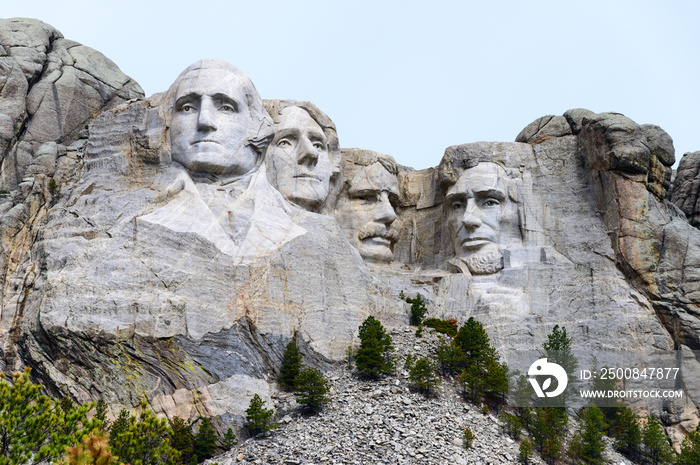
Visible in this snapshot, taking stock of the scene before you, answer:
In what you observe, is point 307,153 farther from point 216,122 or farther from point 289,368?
point 289,368

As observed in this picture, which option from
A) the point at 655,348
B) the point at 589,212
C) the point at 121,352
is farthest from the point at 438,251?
the point at 121,352

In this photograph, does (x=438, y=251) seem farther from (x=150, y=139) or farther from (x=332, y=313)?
(x=150, y=139)

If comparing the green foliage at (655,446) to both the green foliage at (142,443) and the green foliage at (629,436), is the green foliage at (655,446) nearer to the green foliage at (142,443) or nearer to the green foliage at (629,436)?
the green foliage at (629,436)

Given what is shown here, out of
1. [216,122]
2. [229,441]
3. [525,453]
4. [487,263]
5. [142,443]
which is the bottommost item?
[142,443]

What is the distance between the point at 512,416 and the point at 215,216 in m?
9.16

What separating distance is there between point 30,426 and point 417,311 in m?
14.0

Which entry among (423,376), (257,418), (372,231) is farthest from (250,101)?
(257,418)

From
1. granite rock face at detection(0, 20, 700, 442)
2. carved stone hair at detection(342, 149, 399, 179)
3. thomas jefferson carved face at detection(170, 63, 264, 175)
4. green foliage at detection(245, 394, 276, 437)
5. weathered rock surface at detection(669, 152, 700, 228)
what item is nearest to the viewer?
green foliage at detection(245, 394, 276, 437)

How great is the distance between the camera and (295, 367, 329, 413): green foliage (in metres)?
26.2

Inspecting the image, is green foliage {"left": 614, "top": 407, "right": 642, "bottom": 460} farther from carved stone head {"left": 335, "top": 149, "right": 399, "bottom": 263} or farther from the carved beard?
carved stone head {"left": 335, "top": 149, "right": 399, "bottom": 263}

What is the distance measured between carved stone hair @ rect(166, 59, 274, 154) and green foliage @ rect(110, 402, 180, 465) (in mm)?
10869

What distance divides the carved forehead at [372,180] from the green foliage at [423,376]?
819cm

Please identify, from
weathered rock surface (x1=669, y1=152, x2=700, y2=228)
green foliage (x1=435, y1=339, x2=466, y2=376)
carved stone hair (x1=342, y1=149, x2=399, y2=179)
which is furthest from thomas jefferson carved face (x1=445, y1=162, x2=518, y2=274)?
weathered rock surface (x1=669, y1=152, x2=700, y2=228)

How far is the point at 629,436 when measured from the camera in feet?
90.6
